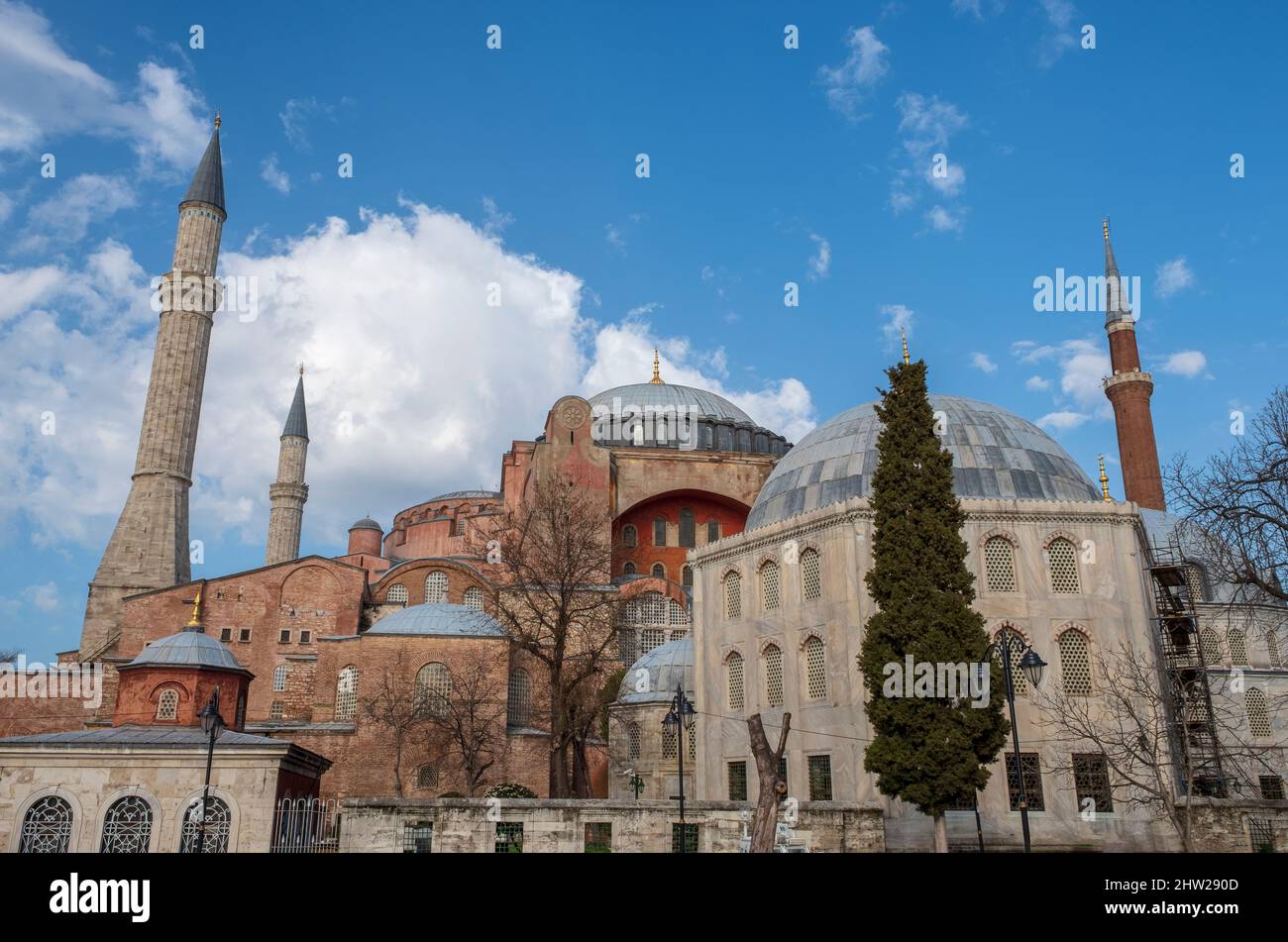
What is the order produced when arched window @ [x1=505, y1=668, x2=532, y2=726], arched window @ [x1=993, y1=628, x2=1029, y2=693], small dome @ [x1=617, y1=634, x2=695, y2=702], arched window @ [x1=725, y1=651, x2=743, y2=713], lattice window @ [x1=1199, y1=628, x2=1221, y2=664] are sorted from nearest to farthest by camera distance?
arched window @ [x1=993, y1=628, x2=1029, y2=693] → arched window @ [x1=725, y1=651, x2=743, y2=713] → lattice window @ [x1=1199, y1=628, x2=1221, y2=664] → small dome @ [x1=617, y1=634, x2=695, y2=702] → arched window @ [x1=505, y1=668, x2=532, y2=726]

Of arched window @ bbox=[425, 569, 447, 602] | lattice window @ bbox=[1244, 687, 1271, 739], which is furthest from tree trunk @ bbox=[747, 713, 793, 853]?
arched window @ bbox=[425, 569, 447, 602]

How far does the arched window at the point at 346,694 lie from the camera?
109 feet

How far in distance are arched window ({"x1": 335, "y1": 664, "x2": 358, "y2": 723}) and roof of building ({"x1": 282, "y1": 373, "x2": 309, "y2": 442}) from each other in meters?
34.8

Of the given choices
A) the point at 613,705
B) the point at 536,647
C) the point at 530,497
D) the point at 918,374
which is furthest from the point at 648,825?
the point at 530,497

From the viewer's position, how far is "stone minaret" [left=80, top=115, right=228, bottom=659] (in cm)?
4331

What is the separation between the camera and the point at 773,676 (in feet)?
80.8

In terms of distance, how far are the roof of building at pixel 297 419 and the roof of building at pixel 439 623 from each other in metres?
33.9

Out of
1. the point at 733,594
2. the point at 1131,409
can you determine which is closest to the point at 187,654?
the point at 733,594

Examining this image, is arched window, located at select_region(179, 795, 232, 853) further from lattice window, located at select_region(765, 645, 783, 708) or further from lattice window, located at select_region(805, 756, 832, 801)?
lattice window, located at select_region(805, 756, 832, 801)

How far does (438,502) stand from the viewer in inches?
2709

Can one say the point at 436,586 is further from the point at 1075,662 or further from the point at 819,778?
the point at 1075,662

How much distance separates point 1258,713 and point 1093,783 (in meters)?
14.0

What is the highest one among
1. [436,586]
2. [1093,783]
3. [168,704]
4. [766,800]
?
[436,586]
